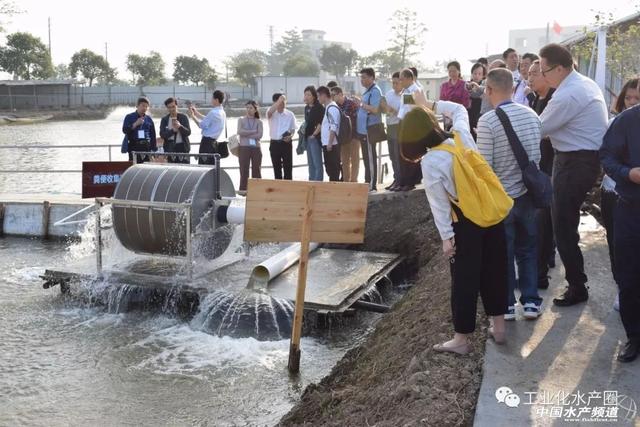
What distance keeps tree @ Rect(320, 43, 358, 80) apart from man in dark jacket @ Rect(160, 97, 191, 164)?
79.1 metres

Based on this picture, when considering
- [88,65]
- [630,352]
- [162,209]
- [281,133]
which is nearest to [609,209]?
[630,352]

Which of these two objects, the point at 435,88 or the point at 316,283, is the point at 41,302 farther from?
the point at 435,88

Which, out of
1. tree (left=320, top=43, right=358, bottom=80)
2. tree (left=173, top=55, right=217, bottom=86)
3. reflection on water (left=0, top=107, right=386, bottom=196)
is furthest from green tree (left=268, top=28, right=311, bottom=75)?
reflection on water (left=0, top=107, right=386, bottom=196)

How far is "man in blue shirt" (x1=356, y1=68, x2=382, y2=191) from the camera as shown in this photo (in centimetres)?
1107

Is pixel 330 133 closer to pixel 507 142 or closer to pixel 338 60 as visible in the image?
pixel 507 142

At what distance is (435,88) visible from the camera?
189ft

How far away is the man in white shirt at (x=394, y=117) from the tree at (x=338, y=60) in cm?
7917

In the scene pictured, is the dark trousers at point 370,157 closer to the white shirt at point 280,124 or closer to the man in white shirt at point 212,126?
the white shirt at point 280,124

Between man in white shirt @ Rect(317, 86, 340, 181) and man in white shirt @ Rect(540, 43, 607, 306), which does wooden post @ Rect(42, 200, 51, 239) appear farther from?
man in white shirt @ Rect(540, 43, 607, 306)

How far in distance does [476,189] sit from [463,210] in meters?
0.15

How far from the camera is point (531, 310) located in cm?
499

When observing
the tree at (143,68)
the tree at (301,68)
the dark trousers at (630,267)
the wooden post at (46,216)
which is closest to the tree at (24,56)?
the tree at (143,68)

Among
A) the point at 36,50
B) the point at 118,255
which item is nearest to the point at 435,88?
the point at 36,50

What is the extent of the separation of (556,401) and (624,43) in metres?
12.4
